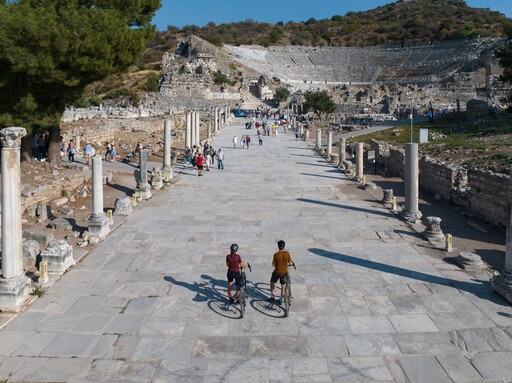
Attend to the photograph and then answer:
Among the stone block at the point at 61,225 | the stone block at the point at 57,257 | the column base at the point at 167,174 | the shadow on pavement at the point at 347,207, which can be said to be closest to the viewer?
the stone block at the point at 57,257

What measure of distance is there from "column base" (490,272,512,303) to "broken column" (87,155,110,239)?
894 centimetres

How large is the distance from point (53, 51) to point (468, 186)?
17146 millimetres

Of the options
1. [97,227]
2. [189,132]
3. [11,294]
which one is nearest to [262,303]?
[11,294]

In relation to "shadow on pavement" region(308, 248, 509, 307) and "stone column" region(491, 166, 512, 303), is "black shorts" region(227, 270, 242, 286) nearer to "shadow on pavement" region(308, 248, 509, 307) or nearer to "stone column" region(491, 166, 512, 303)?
"shadow on pavement" region(308, 248, 509, 307)

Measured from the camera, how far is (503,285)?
339 inches

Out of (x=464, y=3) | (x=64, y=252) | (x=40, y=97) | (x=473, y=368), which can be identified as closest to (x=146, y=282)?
(x=64, y=252)

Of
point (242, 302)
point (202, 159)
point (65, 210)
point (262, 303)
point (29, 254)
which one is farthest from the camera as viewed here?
point (202, 159)

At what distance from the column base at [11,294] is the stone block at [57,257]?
146 cm

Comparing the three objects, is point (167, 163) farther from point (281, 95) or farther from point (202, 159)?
point (281, 95)

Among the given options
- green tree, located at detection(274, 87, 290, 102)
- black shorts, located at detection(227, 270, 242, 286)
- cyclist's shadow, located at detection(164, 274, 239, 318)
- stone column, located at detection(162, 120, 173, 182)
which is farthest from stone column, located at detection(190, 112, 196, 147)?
green tree, located at detection(274, 87, 290, 102)

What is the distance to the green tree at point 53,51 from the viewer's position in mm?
17500

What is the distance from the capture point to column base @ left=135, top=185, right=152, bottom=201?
17.4 metres

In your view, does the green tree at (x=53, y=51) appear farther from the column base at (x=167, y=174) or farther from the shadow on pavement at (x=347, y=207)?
the shadow on pavement at (x=347, y=207)

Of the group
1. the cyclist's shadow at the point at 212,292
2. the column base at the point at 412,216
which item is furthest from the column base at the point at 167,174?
the cyclist's shadow at the point at 212,292
